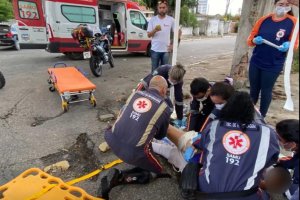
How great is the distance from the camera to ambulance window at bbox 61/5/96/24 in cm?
820

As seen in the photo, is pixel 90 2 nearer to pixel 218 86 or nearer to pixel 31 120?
pixel 31 120

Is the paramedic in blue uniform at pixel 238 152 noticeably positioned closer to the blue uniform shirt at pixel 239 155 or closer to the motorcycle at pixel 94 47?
the blue uniform shirt at pixel 239 155

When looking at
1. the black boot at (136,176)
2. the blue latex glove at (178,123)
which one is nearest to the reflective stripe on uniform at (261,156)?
the black boot at (136,176)

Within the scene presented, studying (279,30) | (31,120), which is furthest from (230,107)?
(31,120)

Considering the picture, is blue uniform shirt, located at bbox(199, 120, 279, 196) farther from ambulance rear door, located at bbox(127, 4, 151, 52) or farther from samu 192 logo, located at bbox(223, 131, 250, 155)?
ambulance rear door, located at bbox(127, 4, 151, 52)

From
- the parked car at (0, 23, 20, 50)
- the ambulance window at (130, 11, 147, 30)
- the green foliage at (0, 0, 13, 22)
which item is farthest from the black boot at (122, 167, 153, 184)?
the green foliage at (0, 0, 13, 22)

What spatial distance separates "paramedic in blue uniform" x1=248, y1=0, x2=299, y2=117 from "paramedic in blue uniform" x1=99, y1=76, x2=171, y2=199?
5.11 ft

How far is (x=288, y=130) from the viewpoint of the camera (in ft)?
4.51

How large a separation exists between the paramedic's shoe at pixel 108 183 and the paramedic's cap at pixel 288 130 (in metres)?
1.50

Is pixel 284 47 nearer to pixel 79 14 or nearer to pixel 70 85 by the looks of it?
pixel 70 85

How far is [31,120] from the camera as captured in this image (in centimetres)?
393

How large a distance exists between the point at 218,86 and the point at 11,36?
11305 mm

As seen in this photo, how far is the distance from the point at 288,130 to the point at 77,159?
2.31 meters

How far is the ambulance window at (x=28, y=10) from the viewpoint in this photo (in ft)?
27.0
